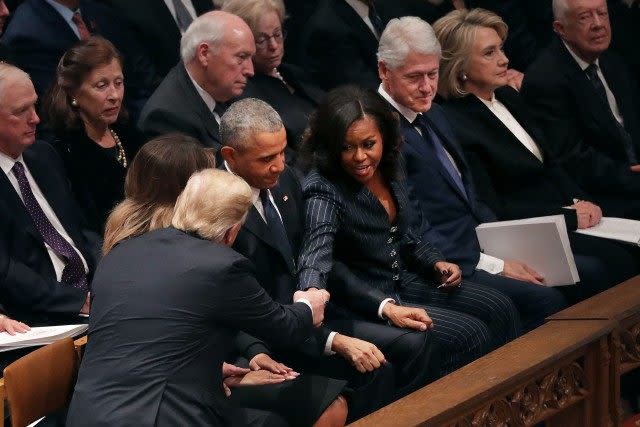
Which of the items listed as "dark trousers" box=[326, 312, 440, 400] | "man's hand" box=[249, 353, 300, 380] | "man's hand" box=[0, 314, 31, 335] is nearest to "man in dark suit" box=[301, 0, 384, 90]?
"dark trousers" box=[326, 312, 440, 400]

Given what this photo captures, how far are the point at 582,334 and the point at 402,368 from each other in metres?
0.60

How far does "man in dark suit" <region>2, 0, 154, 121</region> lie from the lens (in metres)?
5.21

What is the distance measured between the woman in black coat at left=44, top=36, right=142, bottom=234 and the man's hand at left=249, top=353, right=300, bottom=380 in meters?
1.17

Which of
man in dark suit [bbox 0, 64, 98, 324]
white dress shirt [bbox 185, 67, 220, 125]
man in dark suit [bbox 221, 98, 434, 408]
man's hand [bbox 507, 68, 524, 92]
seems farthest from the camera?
man's hand [bbox 507, 68, 524, 92]

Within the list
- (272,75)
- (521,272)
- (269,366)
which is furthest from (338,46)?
(269,366)

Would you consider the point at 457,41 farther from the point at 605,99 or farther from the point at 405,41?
Answer: the point at 605,99

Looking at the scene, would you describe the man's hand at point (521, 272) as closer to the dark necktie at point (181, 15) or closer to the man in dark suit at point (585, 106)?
the man in dark suit at point (585, 106)

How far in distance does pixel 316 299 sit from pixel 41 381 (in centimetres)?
86

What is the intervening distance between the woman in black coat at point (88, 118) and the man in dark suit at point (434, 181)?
1.08 meters

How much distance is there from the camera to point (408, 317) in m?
4.16

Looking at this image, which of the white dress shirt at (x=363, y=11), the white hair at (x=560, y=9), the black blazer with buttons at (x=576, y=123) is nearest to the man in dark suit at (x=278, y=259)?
the black blazer with buttons at (x=576, y=123)

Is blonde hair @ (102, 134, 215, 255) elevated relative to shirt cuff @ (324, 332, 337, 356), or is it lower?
elevated

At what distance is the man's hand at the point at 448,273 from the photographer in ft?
14.9

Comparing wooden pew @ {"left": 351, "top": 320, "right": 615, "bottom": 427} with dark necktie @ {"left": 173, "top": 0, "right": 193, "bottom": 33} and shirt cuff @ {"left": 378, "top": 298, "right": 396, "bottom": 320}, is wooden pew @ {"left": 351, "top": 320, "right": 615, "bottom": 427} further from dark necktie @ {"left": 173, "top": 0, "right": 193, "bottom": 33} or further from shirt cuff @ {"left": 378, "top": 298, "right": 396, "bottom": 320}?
dark necktie @ {"left": 173, "top": 0, "right": 193, "bottom": 33}
